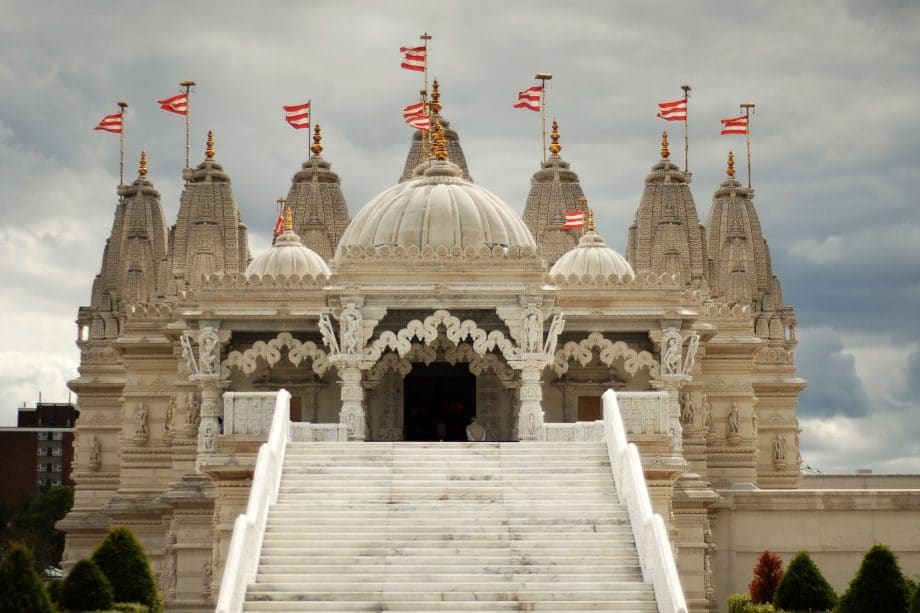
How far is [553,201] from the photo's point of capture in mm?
64000

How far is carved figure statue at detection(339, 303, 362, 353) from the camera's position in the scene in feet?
133

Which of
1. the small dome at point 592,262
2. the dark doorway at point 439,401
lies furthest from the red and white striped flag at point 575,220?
the dark doorway at point 439,401

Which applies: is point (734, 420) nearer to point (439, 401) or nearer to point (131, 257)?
point (439, 401)

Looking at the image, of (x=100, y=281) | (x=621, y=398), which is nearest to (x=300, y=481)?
(x=621, y=398)

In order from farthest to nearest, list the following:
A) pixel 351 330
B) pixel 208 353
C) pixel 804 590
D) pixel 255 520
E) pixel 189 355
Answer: pixel 189 355
pixel 208 353
pixel 351 330
pixel 804 590
pixel 255 520

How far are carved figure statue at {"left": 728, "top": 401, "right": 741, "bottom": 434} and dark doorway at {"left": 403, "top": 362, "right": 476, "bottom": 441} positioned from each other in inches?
350

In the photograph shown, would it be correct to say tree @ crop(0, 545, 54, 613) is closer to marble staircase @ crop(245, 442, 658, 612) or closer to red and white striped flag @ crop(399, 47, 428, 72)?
marble staircase @ crop(245, 442, 658, 612)

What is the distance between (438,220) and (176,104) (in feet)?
74.3

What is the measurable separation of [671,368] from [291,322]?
27.7 ft

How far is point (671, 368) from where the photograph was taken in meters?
44.2

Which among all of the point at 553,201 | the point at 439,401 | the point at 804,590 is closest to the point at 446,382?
the point at 439,401

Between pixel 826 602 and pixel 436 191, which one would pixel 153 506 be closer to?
pixel 436 191

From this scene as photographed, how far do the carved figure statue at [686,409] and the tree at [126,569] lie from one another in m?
19.7

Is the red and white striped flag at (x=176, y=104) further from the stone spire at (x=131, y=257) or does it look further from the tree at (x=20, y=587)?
the tree at (x=20, y=587)
